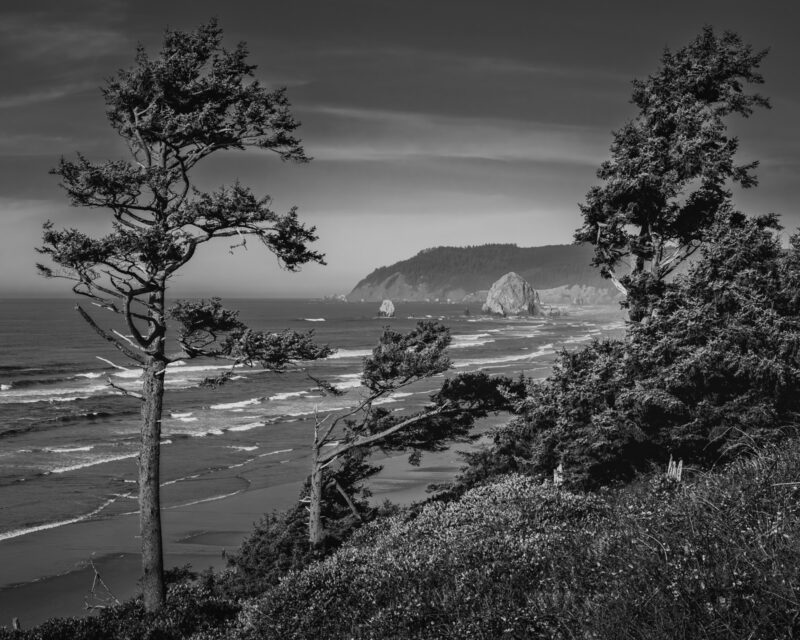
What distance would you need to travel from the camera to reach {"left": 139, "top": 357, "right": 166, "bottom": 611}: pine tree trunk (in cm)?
1052

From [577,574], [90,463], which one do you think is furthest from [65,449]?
[577,574]

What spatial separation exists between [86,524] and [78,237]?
14934 mm

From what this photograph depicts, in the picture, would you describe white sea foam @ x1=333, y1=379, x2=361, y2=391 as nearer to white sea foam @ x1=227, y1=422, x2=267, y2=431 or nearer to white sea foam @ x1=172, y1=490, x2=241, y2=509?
white sea foam @ x1=227, y1=422, x2=267, y2=431

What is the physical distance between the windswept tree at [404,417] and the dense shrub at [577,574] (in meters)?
5.02

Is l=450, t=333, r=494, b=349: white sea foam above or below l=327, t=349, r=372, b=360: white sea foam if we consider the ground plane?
below

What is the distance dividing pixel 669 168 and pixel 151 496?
45.9 feet

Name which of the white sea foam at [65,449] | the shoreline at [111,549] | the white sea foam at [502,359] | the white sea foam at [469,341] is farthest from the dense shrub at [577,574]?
the white sea foam at [469,341]

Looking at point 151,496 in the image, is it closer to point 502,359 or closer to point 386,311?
point 502,359

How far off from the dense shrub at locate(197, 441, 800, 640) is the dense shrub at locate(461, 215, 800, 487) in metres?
3.44

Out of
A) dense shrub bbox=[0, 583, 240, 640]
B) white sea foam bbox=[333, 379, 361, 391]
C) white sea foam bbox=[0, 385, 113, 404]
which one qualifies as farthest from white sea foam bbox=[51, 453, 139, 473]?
white sea foam bbox=[333, 379, 361, 391]

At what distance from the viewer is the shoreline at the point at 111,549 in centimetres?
1548

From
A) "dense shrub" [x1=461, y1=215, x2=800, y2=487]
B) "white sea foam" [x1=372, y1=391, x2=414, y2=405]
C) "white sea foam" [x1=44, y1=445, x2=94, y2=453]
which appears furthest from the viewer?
"white sea foam" [x1=372, y1=391, x2=414, y2=405]

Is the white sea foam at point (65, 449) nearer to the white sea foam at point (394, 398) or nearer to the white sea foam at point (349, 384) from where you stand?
the white sea foam at point (394, 398)

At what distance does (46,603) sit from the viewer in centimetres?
1523
